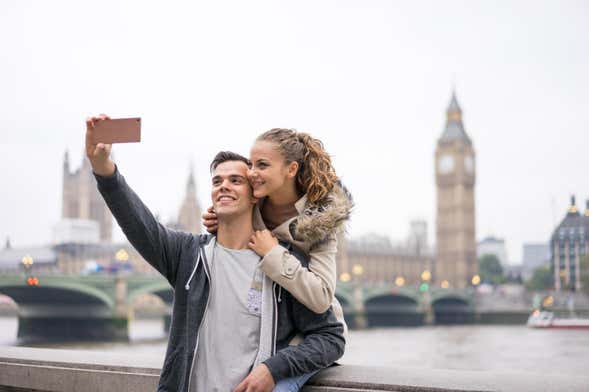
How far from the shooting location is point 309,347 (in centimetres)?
184

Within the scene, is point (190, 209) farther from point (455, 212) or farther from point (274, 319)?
point (274, 319)

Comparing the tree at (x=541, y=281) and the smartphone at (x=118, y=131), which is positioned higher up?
the smartphone at (x=118, y=131)

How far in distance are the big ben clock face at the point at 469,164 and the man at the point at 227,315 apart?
197 feet

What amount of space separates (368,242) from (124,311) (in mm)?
40697

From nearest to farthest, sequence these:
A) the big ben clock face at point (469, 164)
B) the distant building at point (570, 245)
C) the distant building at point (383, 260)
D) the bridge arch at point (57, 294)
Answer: the bridge arch at point (57, 294)
the distant building at point (570, 245)
the distant building at point (383, 260)
the big ben clock face at point (469, 164)

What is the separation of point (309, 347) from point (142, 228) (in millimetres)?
465

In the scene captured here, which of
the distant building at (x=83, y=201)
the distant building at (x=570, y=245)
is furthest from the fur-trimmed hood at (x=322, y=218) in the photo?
the distant building at (x=83, y=201)

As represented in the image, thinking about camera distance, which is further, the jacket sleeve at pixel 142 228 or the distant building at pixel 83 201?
the distant building at pixel 83 201

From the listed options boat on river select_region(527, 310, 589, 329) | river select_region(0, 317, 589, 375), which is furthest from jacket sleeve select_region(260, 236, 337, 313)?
boat on river select_region(527, 310, 589, 329)

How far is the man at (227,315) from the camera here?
1.79 m

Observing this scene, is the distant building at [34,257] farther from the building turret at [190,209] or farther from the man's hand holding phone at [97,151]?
the man's hand holding phone at [97,151]

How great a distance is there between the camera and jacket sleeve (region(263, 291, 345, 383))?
1793mm

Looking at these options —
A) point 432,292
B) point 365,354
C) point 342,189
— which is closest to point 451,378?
point 342,189

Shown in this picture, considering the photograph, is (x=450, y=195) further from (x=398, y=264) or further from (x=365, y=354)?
(x=365, y=354)
